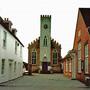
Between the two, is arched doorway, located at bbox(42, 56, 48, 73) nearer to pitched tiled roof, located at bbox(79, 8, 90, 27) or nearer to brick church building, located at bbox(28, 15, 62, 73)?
A: brick church building, located at bbox(28, 15, 62, 73)

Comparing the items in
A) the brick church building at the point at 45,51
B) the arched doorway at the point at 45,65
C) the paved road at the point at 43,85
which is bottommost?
the paved road at the point at 43,85

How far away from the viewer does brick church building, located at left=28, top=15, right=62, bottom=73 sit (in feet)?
262

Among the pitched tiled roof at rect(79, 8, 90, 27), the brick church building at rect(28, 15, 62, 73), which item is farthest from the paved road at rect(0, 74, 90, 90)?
the brick church building at rect(28, 15, 62, 73)

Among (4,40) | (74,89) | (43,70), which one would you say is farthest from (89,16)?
(43,70)

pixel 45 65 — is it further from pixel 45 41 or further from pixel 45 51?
pixel 45 41

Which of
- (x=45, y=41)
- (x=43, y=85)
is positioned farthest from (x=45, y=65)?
(x=43, y=85)

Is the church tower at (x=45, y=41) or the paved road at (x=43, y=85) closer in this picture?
the paved road at (x=43, y=85)

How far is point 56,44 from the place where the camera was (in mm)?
80438

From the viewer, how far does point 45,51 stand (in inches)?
3162

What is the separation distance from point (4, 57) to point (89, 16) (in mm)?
9194

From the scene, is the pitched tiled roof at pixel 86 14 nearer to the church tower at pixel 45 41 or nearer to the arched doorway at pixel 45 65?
the arched doorway at pixel 45 65

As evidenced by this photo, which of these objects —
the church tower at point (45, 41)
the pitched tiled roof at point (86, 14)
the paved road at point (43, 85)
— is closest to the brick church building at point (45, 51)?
the church tower at point (45, 41)

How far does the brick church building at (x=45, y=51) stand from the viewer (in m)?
79.9

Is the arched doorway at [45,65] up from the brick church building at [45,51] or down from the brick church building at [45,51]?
down
